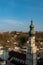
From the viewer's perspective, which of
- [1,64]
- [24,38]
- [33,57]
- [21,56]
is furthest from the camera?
[24,38]

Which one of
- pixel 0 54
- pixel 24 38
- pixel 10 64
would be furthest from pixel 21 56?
pixel 24 38

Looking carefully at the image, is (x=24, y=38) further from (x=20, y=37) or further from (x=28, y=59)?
(x=28, y=59)

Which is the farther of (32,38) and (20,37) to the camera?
(20,37)

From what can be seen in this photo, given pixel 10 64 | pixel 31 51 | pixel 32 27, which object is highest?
pixel 32 27

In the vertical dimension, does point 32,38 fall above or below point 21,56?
above

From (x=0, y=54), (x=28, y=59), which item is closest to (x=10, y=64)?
(x=28, y=59)

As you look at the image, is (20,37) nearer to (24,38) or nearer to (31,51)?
(24,38)

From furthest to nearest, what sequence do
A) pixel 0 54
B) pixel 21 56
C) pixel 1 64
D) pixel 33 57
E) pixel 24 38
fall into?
1. pixel 24 38
2. pixel 0 54
3. pixel 21 56
4. pixel 1 64
5. pixel 33 57

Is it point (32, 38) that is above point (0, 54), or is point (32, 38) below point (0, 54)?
above

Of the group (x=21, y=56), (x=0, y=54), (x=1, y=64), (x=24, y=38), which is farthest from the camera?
(x=24, y=38)
